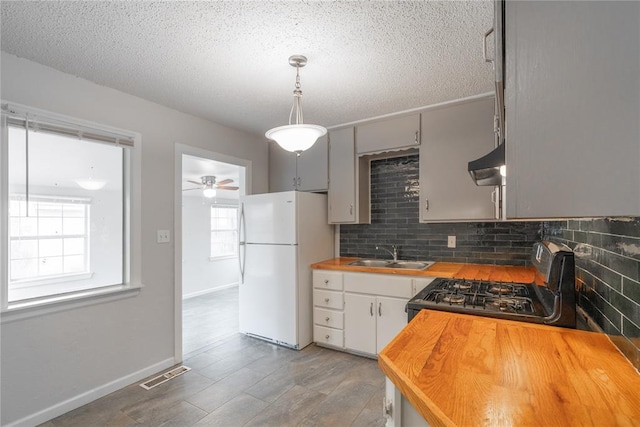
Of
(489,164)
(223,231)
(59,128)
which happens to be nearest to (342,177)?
(489,164)

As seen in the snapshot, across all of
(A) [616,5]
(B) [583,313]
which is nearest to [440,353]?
(B) [583,313]

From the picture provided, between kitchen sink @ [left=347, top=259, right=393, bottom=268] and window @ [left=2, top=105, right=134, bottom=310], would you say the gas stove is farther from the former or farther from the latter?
window @ [left=2, top=105, right=134, bottom=310]

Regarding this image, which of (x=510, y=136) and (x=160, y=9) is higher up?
(x=160, y=9)

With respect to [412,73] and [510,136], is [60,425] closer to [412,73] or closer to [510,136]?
[510,136]

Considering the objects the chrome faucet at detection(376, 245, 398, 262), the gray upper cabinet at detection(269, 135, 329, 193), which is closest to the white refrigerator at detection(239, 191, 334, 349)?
the gray upper cabinet at detection(269, 135, 329, 193)

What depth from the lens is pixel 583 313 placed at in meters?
1.38

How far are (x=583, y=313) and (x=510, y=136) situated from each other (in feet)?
3.87

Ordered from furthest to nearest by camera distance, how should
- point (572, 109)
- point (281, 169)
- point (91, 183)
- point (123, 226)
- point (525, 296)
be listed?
point (281, 169)
point (123, 226)
point (91, 183)
point (525, 296)
point (572, 109)

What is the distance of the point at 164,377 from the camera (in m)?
2.53

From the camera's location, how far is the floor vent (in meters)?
2.40

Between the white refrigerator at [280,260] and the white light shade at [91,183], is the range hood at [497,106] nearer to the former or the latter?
the white refrigerator at [280,260]

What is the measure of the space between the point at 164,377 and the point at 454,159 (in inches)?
121

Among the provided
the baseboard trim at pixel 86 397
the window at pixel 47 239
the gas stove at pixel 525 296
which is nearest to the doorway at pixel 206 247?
the baseboard trim at pixel 86 397

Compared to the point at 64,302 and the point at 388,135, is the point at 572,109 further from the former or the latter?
the point at 64,302
